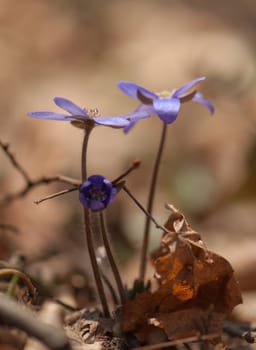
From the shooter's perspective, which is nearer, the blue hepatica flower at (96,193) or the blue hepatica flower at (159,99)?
the blue hepatica flower at (96,193)

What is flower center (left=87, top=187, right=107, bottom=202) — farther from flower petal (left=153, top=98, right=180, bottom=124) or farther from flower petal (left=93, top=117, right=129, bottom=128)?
flower petal (left=153, top=98, right=180, bottom=124)

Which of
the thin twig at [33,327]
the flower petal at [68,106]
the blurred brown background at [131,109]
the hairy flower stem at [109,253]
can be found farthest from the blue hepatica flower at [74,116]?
the blurred brown background at [131,109]

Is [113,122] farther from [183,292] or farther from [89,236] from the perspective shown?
[183,292]

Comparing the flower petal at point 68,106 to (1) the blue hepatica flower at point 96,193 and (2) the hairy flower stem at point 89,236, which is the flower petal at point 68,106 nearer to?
(2) the hairy flower stem at point 89,236

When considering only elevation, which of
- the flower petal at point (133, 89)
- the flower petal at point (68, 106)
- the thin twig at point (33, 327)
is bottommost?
the thin twig at point (33, 327)

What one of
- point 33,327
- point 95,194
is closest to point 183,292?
point 95,194

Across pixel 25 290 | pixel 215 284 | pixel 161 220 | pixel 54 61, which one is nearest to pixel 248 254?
pixel 161 220

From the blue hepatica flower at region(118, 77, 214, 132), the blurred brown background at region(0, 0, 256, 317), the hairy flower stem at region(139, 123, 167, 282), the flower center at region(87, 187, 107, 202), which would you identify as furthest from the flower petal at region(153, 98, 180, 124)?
the blurred brown background at region(0, 0, 256, 317)
